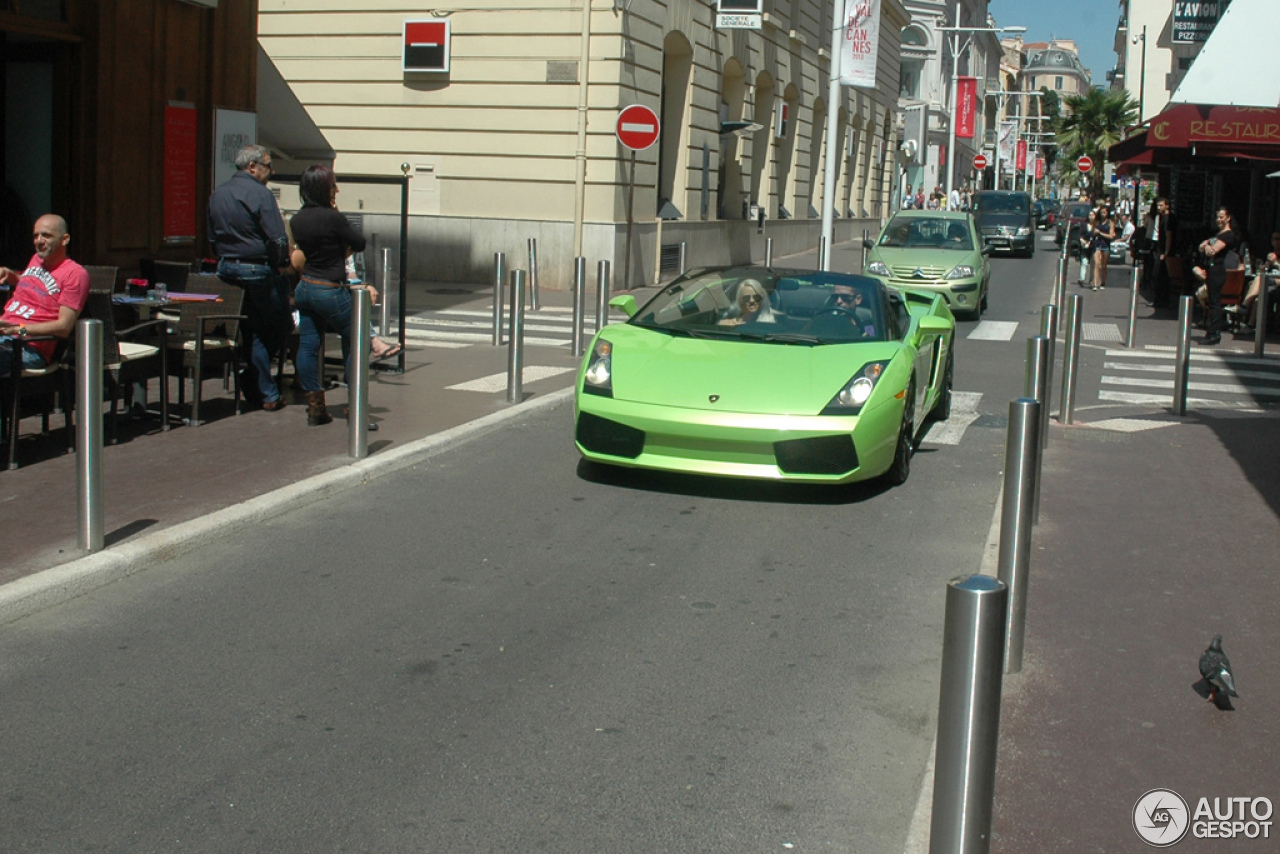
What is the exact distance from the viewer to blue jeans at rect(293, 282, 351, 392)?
31.4 feet

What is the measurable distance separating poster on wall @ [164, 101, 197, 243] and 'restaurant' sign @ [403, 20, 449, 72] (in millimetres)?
11717

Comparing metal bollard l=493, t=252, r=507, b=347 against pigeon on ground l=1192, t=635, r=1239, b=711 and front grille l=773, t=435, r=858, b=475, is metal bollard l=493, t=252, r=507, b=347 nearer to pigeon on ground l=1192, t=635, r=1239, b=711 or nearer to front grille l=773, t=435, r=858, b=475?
front grille l=773, t=435, r=858, b=475

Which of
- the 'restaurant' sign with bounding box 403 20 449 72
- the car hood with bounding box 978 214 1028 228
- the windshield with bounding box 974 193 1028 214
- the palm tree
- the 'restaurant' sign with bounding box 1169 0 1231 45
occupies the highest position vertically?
the palm tree

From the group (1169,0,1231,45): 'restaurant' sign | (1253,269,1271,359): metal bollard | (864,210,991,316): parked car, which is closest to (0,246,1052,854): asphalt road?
(1253,269,1271,359): metal bollard

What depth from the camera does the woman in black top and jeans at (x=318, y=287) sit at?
376 inches

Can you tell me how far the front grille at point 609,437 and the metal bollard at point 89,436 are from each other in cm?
285

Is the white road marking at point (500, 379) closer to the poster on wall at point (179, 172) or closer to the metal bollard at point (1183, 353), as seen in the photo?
the poster on wall at point (179, 172)

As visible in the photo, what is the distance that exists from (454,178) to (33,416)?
15256 mm

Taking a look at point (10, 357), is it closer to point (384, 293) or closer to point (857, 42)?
point (384, 293)

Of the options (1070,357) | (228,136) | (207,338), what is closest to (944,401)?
(1070,357)

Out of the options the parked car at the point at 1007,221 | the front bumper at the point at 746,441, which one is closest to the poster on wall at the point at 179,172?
the front bumper at the point at 746,441

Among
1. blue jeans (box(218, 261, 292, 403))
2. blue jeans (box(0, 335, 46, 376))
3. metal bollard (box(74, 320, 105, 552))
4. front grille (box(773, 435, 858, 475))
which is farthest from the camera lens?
blue jeans (box(218, 261, 292, 403))

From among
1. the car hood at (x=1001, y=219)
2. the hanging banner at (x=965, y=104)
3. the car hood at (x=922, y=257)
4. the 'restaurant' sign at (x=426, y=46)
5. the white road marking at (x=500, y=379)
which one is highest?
the hanging banner at (x=965, y=104)

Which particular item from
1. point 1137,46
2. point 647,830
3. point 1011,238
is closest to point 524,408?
point 647,830
